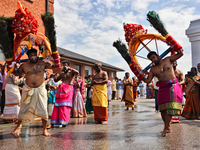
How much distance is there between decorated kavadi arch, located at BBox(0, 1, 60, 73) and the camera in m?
4.77

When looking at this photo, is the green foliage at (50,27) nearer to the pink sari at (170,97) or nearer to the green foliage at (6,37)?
the green foliage at (6,37)

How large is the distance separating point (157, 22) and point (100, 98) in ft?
9.89

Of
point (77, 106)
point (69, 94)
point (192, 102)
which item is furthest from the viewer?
point (77, 106)

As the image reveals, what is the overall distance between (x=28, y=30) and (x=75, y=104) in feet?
14.1

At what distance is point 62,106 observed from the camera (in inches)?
229

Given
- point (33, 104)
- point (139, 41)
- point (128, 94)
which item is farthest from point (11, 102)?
point (128, 94)

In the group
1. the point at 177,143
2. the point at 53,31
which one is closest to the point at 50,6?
the point at 53,31

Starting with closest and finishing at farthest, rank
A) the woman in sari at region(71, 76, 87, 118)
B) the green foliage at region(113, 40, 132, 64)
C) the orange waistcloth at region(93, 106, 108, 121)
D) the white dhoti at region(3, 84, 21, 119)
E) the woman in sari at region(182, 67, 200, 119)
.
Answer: the green foliage at region(113, 40, 132, 64), the orange waistcloth at region(93, 106, 108, 121), the white dhoti at region(3, 84, 21, 119), the woman in sari at region(182, 67, 200, 119), the woman in sari at region(71, 76, 87, 118)

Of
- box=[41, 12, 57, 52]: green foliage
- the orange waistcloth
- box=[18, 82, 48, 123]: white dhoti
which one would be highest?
box=[41, 12, 57, 52]: green foliage

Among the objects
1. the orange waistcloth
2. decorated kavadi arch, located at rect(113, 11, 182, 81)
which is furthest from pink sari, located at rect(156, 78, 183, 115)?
the orange waistcloth

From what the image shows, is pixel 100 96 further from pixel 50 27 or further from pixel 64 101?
pixel 50 27

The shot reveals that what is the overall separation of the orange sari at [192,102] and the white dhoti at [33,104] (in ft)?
17.3

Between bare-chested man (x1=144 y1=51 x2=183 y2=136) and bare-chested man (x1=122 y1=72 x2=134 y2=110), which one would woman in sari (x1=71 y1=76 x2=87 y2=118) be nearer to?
bare-chested man (x1=122 y1=72 x2=134 y2=110)

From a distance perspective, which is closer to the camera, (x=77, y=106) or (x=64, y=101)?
(x=64, y=101)
